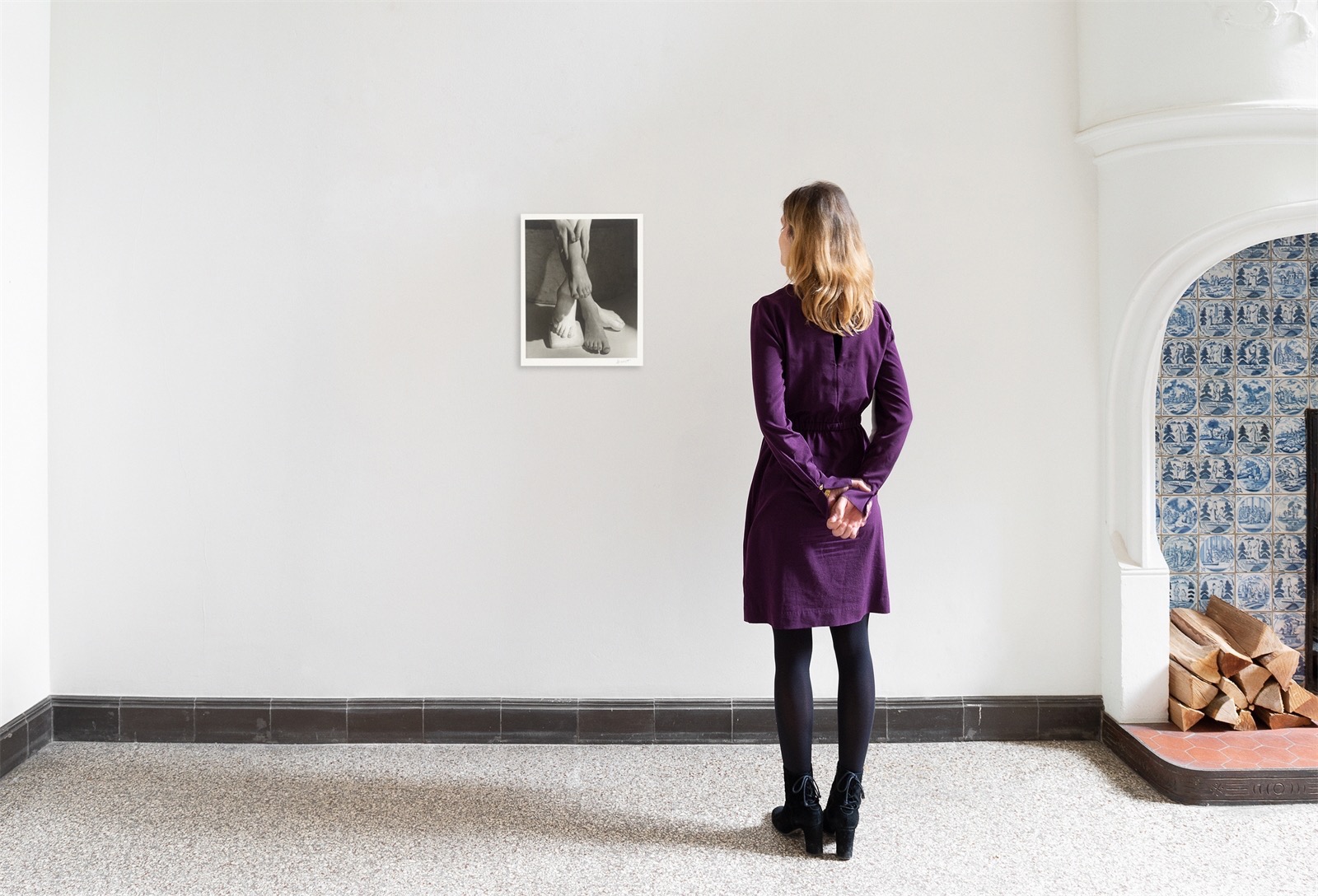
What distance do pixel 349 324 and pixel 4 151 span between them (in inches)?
47.9

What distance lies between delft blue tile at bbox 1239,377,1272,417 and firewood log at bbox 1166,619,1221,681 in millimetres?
1038

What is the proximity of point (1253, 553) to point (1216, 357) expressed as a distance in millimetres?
816

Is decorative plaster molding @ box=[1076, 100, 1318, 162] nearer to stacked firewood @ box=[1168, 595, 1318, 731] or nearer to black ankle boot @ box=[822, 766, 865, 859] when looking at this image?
stacked firewood @ box=[1168, 595, 1318, 731]

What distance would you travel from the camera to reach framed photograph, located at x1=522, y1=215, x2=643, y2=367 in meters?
3.03

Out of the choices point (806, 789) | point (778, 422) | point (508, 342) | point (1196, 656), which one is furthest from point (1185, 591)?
point (508, 342)

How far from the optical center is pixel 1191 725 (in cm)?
289

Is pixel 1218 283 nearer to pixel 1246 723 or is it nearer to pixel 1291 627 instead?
pixel 1291 627

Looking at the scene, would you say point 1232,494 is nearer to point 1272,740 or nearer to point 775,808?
point 1272,740

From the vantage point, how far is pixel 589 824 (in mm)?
2469

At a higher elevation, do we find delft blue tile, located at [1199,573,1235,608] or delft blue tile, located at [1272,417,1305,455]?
delft blue tile, located at [1272,417,1305,455]

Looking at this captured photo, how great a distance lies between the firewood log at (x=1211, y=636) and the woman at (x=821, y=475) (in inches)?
57.8

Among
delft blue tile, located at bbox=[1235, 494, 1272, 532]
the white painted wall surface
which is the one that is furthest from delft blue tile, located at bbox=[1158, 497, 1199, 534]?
the white painted wall surface

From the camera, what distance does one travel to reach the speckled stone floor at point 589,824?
2172 mm

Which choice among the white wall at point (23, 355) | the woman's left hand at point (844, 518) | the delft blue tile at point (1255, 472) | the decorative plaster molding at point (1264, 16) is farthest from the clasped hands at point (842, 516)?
the white wall at point (23, 355)
